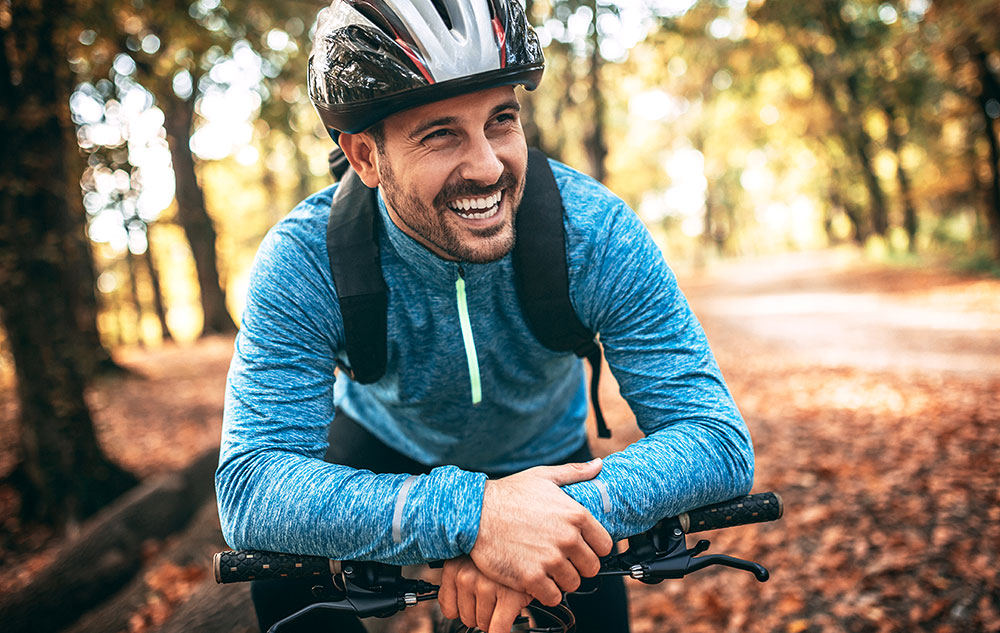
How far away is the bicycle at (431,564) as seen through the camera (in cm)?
139

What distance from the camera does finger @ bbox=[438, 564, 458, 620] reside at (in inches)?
58.1

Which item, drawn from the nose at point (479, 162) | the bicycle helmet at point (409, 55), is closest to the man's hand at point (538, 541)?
the nose at point (479, 162)

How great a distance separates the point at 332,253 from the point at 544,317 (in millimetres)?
693

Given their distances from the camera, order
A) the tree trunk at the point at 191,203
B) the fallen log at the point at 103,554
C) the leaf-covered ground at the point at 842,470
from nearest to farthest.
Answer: the leaf-covered ground at the point at 842,470 → the fallen log at the point at 103,554 → the tree trunk at the point at 191,203

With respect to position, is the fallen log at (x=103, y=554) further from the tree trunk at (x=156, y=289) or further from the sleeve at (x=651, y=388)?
the tree trunk at (x=156, y=289)

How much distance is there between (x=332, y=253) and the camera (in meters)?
1.86

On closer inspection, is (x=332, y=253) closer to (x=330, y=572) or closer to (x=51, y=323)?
(x=330, y=572)

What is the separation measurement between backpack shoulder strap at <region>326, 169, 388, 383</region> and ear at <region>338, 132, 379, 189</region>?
0.11 meters

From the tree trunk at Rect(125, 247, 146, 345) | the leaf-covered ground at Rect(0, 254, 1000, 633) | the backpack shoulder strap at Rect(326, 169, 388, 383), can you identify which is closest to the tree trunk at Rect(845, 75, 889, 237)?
the leaf-covered ground at Rect(0, 254, 1000, 633)

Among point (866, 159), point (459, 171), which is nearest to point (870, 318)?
point (866, 159)

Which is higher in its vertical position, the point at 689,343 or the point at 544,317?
the point at 544,317

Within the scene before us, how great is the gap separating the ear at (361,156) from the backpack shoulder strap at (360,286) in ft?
0.36

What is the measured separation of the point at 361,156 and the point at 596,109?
16435mm

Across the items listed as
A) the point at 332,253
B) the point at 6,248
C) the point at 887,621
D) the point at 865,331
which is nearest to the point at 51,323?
the point at 6,248
